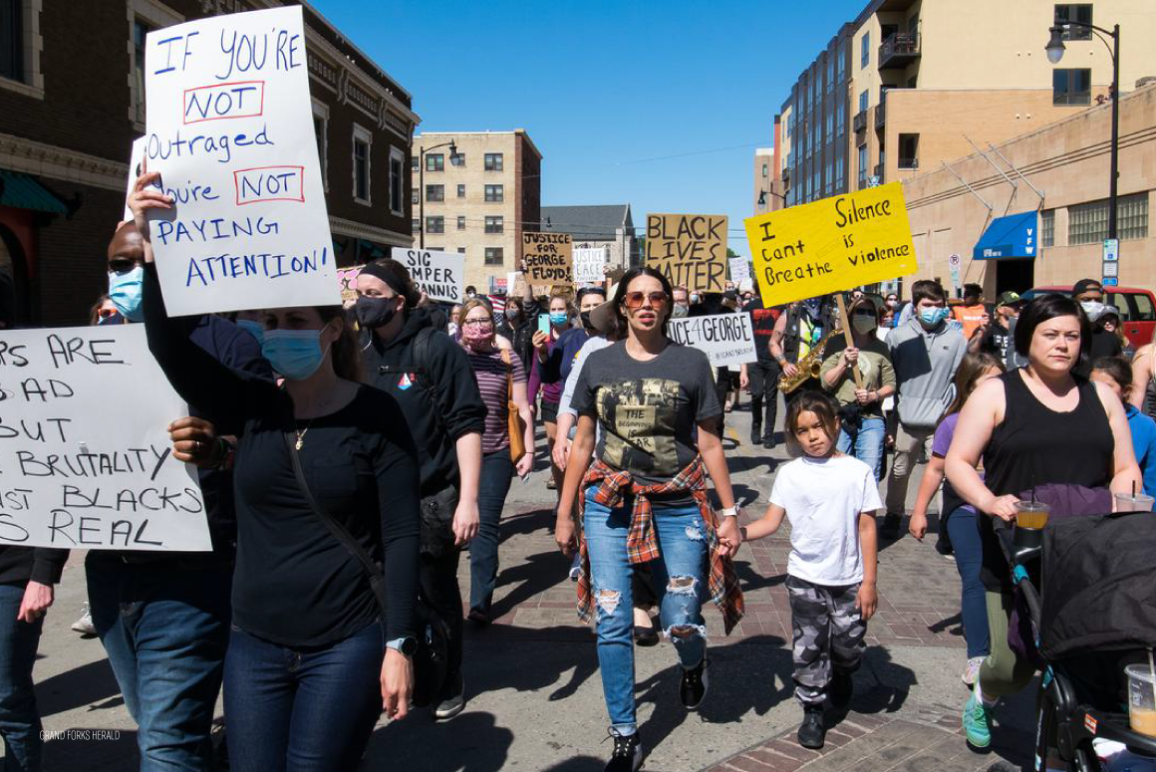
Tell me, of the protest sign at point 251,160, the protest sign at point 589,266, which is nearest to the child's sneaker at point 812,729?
the protest sign at point 251,160

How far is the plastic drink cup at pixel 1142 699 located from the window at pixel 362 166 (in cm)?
3123

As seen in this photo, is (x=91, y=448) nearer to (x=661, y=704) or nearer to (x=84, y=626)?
(x=661, y=704)

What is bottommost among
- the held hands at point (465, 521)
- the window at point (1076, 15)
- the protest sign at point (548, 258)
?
the held hands at point (465, 521)

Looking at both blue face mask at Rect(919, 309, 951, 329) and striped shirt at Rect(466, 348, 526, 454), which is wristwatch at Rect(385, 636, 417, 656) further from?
blue face mask at Rect(919, 309, 951, 329)

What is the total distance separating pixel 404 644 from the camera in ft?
8.41

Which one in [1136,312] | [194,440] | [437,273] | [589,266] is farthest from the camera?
[589,266]

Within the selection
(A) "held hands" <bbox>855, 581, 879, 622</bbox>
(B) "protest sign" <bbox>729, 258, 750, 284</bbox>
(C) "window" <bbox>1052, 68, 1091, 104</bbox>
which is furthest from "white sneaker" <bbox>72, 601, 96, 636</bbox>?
(C) "window" <bbox>1052, 68, 1091, 104</bbox>

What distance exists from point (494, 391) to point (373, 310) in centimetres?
184

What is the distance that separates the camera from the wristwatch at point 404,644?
256 cm

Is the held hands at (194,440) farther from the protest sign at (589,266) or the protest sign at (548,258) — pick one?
the protest sign at (589,266)

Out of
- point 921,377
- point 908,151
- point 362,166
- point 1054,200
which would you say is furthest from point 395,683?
point 908,151

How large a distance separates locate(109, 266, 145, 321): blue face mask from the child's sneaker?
10.1ft

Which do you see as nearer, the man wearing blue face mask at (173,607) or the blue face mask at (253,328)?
the man wearing blue face mask at (173,607)

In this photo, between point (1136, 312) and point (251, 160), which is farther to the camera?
point (1136, 312)
